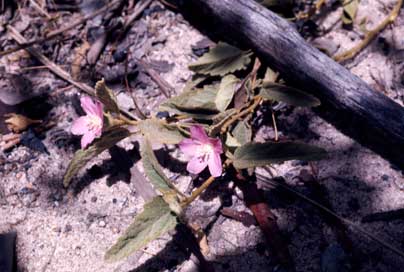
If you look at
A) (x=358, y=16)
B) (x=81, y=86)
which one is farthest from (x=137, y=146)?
(x=358, y=16)

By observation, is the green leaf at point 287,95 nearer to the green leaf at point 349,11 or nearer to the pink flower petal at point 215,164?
the pink flower petal at point 215,164

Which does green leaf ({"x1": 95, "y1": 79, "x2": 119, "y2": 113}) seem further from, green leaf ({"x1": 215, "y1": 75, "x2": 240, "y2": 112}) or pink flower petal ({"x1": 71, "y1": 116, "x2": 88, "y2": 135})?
green leaf ({"x1": 215, "y1": 75, "x2": 240, "y2": 112})

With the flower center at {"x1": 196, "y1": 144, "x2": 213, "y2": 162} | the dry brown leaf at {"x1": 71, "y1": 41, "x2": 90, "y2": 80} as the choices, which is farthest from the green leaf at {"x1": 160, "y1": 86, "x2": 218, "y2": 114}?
the dry brown leaf at {"x1": 71, "y1": 41, "x2": 90, "y2": 80}

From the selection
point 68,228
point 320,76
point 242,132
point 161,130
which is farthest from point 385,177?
point 68,228

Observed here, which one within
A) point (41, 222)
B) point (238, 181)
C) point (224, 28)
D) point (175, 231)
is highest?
point (224, 28)

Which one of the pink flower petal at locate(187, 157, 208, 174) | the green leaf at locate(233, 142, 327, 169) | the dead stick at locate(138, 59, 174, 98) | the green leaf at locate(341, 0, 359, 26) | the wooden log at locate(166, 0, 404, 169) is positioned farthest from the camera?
the green leaf at locate(341, 0, 359, 26)

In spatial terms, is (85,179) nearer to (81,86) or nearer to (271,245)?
(81,86)
